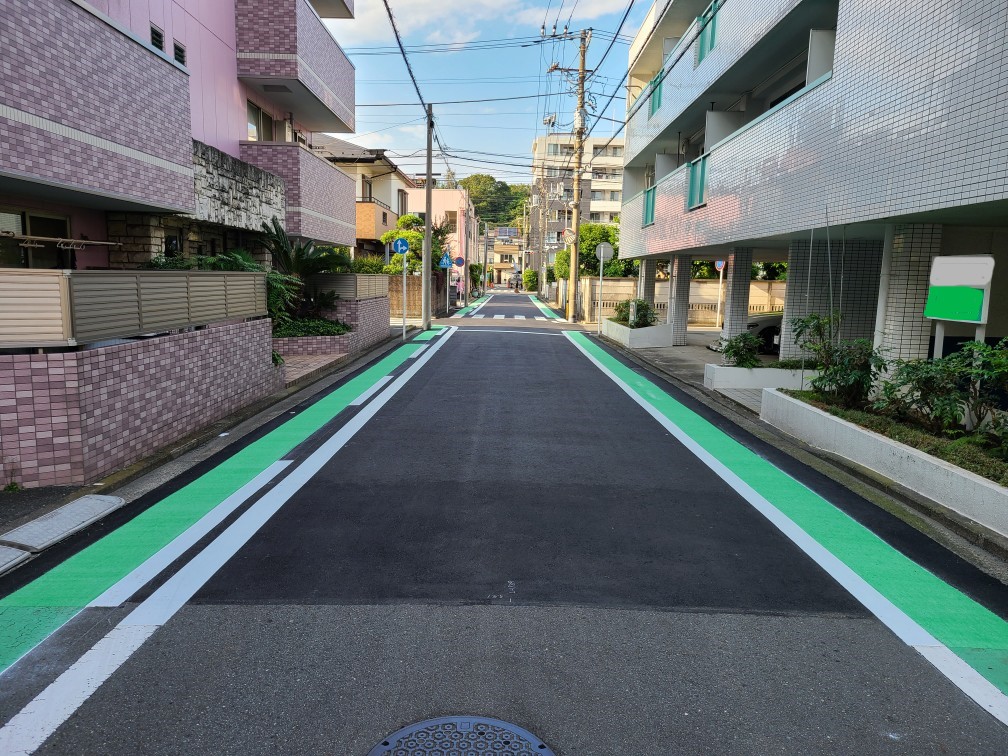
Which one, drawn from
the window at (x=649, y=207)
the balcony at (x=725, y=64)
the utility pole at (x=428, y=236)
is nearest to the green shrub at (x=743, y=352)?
the balcony at (x=725, y=64)

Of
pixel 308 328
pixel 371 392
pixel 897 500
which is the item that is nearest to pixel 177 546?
pixel 897 500

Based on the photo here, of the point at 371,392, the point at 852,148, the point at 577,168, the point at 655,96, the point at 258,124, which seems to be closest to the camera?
the point at 852,148

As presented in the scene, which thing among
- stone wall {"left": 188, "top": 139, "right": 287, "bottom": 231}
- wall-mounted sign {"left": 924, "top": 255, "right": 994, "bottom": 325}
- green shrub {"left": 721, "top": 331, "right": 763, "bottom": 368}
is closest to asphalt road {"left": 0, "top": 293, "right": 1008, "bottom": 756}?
wall-mounted sign {"left": 924, "top": 255, "right": 994, "bottom": 325}

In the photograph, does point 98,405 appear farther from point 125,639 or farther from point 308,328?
point 308,328

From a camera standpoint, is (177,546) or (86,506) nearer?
(177,546)

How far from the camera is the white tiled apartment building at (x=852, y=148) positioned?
22.4ft

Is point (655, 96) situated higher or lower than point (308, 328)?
higher

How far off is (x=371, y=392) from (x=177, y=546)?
6.91 m

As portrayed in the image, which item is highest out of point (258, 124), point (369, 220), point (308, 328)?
point (258, 124)

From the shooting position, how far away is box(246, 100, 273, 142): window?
53.7 feet

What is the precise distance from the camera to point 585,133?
35281mm

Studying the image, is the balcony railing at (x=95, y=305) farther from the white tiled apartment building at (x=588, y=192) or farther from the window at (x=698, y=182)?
the white tiled apartment building at (x=588, y=192)

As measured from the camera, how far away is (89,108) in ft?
27.6

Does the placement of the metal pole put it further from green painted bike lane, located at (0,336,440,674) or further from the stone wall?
green painted bike lane, located at (0,336,440,674)
